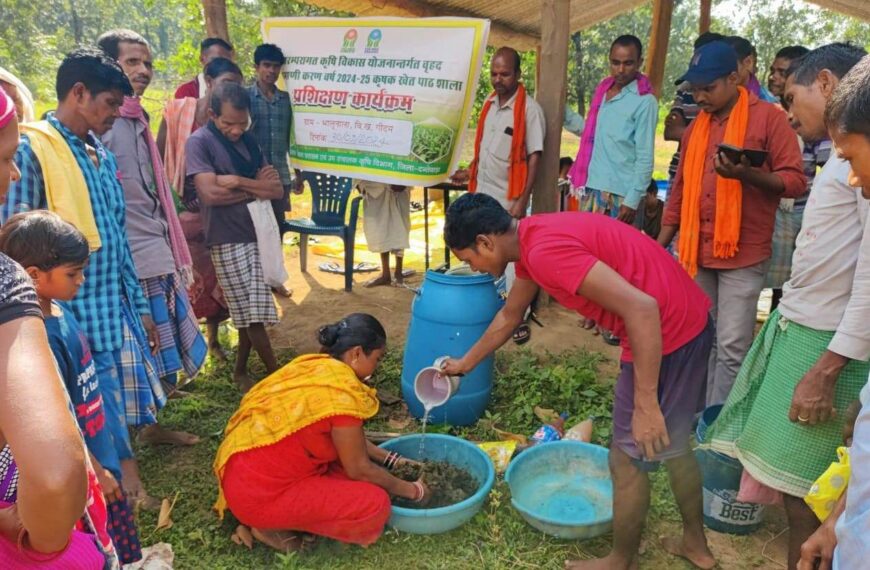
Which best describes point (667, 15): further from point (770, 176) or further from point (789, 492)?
point (789, 492)

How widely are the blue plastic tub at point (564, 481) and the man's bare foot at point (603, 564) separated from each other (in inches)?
11.6

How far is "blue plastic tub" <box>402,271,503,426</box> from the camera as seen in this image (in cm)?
322

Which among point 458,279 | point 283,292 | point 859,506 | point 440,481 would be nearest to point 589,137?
point 458,279

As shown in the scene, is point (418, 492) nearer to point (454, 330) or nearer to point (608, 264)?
point (454, 330)

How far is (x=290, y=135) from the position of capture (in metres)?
5.15

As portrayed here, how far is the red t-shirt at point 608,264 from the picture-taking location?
191cm

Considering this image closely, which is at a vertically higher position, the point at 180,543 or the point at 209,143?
the point at 209,143

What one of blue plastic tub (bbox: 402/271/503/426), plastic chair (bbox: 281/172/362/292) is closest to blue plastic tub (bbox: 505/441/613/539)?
blue plastic tub (bbox: 402/271/503/426)

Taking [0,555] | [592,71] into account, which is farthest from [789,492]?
[592,71]

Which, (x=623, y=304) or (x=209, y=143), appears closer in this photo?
(x=623, y=304)

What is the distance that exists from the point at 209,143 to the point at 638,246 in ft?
7.91

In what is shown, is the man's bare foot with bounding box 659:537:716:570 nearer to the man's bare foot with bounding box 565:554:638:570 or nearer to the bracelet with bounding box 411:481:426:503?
the man's bare foot with bounding box 565:554:638:570

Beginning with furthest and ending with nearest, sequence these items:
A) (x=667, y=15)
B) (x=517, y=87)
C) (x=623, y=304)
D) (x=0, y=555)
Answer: (x=667, y=15) → (x=517, y=87) → (x=623, y=304) → (x=0, y=555)

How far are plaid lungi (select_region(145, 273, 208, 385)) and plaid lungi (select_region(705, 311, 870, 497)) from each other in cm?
253
